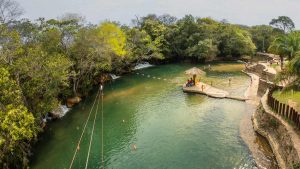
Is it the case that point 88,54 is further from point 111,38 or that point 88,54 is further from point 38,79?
point 38,79

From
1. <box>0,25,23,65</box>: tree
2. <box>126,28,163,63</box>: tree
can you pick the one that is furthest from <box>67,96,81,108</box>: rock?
<box>126,28,163,63</box>: tree

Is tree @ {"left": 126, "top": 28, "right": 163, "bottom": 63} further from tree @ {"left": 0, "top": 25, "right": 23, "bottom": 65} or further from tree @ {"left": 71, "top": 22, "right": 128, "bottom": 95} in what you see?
tree @ {"left": 0, "top": 25, "right": 23, "bottom": 65}

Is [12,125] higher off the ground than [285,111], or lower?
higher

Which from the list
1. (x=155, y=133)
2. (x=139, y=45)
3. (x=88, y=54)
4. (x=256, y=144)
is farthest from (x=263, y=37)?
(x=155, y=133)

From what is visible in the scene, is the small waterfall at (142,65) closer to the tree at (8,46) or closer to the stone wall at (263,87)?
the stone wall at (263,87)

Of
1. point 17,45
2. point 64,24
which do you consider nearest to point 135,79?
point 64,24

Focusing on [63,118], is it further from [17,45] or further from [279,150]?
[279,150]

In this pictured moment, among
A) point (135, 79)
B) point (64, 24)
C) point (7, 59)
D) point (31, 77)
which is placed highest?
point (64, 24)
